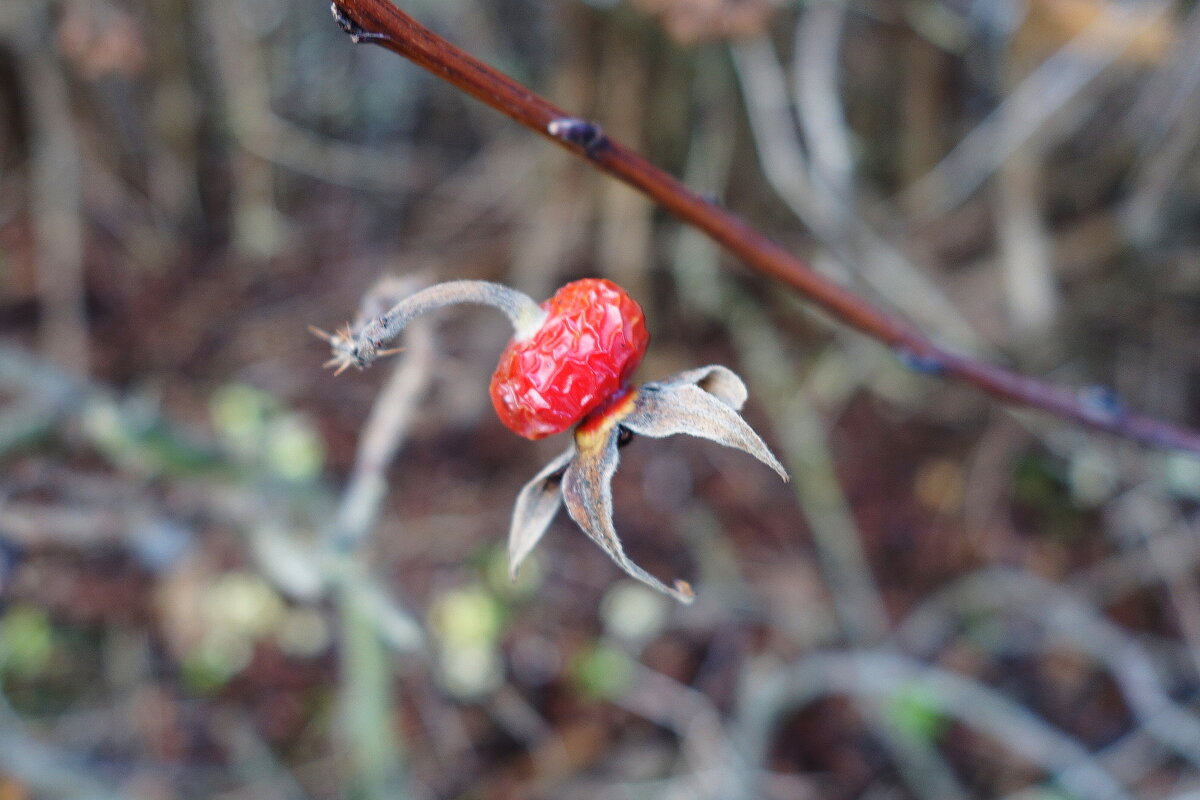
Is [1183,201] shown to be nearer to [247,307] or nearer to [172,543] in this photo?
[172,543]

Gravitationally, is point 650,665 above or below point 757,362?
below

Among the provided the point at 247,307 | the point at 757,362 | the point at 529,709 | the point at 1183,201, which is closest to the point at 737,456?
the point at 757,362

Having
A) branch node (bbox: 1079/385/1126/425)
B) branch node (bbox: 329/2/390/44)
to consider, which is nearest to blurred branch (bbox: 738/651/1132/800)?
branch node (bbox: 1079/385/1126/425)

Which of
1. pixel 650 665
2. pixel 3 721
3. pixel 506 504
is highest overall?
pixel 506 504

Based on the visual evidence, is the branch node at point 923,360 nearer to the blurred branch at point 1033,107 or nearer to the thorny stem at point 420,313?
the thorny stem at point 420,313

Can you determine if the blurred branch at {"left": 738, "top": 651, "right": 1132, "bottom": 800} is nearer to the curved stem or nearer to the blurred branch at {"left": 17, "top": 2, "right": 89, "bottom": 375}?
the curved stem

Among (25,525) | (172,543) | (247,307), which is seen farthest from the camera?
(247,307)
